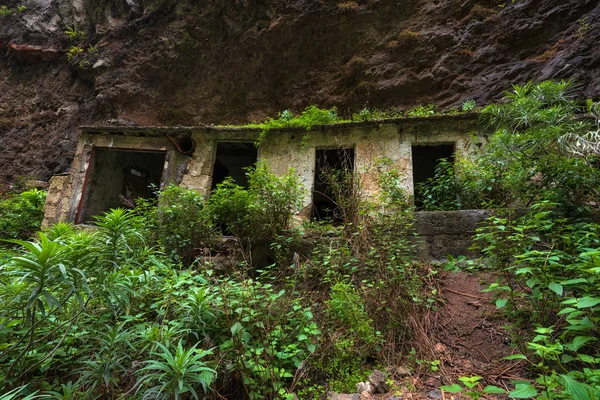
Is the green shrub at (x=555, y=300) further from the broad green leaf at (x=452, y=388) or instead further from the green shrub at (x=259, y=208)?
the green shrub at (x=259, y=208)

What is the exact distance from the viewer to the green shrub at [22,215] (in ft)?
30.6

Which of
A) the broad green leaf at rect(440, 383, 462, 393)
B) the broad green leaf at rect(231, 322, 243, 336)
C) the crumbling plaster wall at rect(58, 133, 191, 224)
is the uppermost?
the crumbling plaster wall at rect(58, 133, 191, 224)

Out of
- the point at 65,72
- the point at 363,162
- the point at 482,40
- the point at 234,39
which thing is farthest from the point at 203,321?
the point at 65,72

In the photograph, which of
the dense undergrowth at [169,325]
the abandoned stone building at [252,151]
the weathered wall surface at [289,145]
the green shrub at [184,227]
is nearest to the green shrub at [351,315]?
the dense undergrowth at [169,325]

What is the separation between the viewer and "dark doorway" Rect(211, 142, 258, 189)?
32.1 ft

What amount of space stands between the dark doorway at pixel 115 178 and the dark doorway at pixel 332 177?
4430 millimetres

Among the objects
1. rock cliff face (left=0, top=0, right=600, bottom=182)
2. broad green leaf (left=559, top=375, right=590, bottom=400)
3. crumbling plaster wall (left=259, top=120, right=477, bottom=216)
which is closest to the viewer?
broad green leaf (left=559, top=375, right=590, bottom=400)

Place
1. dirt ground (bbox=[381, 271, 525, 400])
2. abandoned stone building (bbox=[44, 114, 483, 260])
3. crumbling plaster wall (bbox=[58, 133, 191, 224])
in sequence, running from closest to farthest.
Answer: dirt ground (bbox=[381, 271, 525, 400]) < abandoned stone building (bbox=[44, 114, 483, 260]) < crumbling plaster wall (bbox=[58, 133, 191, 224])

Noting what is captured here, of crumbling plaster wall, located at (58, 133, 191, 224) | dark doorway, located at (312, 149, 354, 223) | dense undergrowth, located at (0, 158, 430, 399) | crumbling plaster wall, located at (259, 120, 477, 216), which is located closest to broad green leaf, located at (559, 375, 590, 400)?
dense undergrowth, located at (0, 158, 430, 399)

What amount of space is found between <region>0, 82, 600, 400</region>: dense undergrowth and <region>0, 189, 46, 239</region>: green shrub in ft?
25.1

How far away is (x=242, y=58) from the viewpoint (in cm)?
1288

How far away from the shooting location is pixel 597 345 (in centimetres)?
256

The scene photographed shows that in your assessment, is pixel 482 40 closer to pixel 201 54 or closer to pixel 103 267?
pixel 201 54

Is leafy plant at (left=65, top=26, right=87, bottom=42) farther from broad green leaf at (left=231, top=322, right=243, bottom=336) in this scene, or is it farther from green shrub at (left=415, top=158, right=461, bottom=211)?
broad green leaf at (left=231, top=322, right=243, bottom=336)
